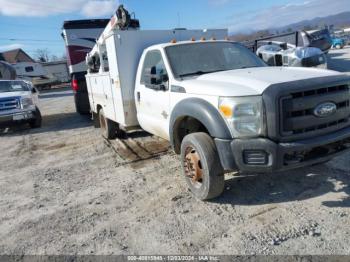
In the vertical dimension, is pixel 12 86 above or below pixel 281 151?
above

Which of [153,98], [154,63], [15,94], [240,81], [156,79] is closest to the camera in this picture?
[240,81]

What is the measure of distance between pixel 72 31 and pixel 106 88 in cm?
691

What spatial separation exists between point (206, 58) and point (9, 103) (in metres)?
7.93

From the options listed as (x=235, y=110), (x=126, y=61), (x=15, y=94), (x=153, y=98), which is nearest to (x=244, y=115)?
(x=235, y=110)

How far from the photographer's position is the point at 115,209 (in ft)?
13.9

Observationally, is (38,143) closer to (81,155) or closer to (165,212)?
(81,155)

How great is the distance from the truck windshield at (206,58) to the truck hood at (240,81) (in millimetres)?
357

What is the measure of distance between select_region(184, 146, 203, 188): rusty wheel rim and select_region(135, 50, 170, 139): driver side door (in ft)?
2.54

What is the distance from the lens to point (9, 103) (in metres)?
10.5

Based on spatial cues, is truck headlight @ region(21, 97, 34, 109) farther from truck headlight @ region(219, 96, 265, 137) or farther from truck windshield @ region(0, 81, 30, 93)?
truck headlight @ region(219, 96, 265, 137)

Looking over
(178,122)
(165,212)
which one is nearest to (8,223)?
(165,212)

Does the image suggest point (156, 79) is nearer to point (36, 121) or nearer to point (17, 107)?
point (17, 107)

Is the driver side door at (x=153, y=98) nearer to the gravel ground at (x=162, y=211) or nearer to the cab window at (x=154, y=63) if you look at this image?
the cab window at (x=154, y=63)

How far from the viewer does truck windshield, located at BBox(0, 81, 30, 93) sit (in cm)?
1134
